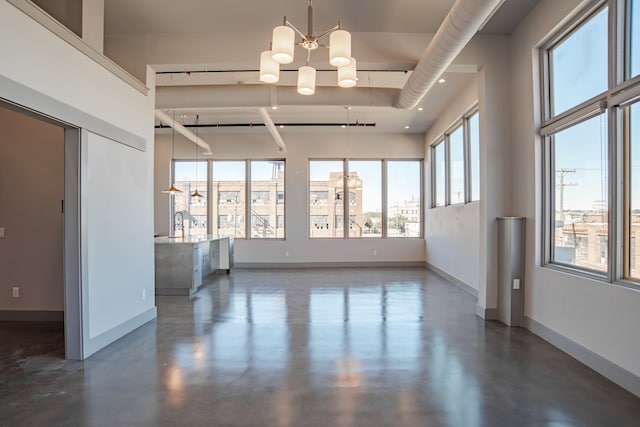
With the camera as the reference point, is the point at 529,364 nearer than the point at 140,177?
Yes

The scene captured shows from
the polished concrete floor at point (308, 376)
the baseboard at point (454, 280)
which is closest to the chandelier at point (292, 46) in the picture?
the polished concrete floor at point (308, 376)

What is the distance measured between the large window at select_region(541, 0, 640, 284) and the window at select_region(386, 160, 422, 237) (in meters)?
5.28

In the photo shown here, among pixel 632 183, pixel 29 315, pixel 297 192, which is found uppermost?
pixel 297 192

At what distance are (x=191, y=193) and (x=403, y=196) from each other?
579 cm

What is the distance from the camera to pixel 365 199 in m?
9.12

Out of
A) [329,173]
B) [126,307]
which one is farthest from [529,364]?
[329,173]

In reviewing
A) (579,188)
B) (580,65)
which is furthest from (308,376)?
(580,65)

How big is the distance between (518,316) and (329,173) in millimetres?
5916

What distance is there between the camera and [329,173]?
9055 mm

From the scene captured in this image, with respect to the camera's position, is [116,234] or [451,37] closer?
[451,37]

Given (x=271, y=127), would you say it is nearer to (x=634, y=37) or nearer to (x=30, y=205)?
(x=30, y=205)

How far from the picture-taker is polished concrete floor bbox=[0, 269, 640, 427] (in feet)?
7.47

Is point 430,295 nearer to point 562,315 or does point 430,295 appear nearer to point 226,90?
point 562,315

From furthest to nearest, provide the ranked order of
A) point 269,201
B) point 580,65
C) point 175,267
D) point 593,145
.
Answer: point 269,201 < point 175,267 < point 580,65 < point 593,145
